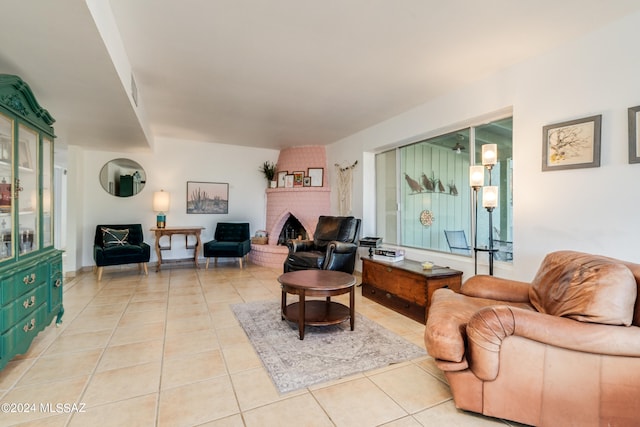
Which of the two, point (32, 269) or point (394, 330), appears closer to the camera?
point (32, 269)

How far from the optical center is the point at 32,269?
7.16ft

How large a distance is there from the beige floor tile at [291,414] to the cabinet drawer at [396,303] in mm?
1553

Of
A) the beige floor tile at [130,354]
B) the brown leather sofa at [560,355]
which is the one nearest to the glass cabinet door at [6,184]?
the beige floor tile at [130,354]

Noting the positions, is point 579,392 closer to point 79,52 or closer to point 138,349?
point 138,349

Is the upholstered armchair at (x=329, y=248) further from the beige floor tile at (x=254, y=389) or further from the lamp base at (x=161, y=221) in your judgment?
the lamp base at (x=161, y=221)

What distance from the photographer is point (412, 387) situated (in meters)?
1.84

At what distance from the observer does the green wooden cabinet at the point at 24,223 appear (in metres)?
1.90

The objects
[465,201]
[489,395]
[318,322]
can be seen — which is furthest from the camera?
[465,201]

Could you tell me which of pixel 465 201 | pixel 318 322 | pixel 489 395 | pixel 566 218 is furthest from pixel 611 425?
pixel 465 201

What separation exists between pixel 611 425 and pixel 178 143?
249 inches

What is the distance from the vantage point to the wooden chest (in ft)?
9.32

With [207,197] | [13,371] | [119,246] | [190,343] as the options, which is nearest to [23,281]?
[13,371]

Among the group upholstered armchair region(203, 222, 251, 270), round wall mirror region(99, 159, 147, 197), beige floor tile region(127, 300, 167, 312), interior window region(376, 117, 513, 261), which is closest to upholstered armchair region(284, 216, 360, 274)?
interior window region(376, 117, 513, 261)

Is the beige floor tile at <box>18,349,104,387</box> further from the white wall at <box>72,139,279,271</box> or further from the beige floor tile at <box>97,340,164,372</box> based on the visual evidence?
the white wall at <box>72,139,279,271</box>
